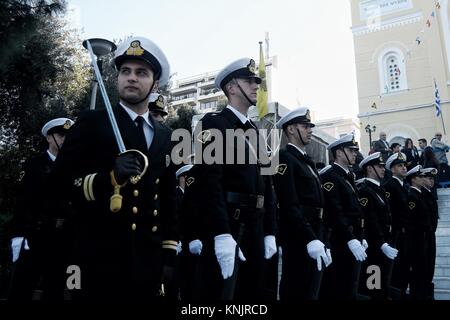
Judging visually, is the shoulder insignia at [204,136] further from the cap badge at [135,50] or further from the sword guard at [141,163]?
the sword guard at [141,163]

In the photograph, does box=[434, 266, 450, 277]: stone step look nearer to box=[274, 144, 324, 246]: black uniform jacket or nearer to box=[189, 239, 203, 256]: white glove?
box=[274, 144, 324, 246]: black uniform jacket

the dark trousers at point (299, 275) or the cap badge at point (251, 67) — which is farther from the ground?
the cap badge at point (251, 67)

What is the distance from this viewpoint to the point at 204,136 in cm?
385

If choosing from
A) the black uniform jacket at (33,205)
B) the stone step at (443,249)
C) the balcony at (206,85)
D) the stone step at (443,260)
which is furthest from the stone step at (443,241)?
the balcony at (206,85)

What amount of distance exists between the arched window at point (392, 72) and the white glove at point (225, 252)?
27640 millimetres

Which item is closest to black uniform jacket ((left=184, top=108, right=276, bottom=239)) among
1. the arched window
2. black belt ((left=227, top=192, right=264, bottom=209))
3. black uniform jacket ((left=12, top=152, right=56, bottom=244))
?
black belt ((left=227, top=192, right=264, bottom=209))

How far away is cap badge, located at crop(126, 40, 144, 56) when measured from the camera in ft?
9.48

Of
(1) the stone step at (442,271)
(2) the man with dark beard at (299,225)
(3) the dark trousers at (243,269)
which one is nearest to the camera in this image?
(3) the dark trousers at (243,269)

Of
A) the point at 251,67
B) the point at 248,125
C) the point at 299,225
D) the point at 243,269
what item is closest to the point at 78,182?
the point at 243,269

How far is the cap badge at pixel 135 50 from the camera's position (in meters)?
2.89

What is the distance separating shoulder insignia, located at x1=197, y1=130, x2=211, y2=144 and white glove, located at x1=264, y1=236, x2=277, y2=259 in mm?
1118

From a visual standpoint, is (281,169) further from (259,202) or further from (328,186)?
(328,186)

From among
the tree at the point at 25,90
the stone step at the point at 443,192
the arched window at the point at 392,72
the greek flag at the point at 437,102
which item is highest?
the arched window at the point at 392,72
